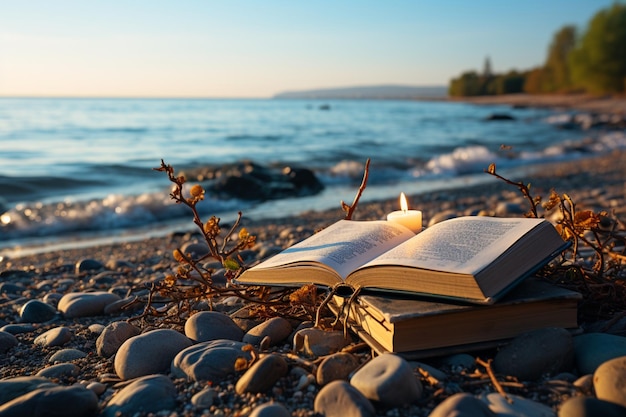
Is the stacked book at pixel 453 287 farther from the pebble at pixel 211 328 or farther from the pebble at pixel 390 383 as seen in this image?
the pebble at pixel 211 328

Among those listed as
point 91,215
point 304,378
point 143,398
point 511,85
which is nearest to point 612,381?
point 304,378

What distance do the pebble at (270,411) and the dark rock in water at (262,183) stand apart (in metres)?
7.17

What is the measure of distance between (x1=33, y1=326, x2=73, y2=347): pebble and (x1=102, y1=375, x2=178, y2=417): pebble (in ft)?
2.89

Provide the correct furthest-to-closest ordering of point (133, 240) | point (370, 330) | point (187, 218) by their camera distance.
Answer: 1. point (187, 218)
2. point (133, 240)
3. point (370, 330)

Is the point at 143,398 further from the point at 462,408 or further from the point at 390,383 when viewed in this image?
the point at 462,408

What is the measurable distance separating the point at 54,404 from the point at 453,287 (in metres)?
1.14

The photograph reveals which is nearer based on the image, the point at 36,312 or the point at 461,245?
the point at 461,245

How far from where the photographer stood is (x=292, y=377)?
67.2 inches

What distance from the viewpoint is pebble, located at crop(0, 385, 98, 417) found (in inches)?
61.4

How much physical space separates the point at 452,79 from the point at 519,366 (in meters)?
92.4

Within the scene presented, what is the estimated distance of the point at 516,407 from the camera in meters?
1.46

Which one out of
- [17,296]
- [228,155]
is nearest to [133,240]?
[17,296]

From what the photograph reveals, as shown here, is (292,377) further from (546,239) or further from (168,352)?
(546,239)

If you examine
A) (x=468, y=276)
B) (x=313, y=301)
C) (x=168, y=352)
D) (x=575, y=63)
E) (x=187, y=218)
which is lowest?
(x=187, y=218)
